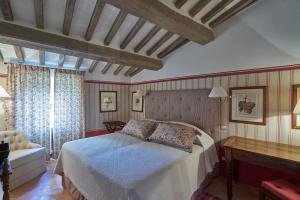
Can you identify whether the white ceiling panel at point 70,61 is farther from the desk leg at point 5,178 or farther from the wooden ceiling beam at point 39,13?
the desk leg at point 5,178

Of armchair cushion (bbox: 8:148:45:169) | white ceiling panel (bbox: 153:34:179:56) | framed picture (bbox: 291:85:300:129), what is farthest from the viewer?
white ceiling panel (bbox: 153:34:179:56)

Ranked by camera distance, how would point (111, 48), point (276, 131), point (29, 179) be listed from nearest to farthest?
1. point (276, 131)
2. point (29, 179)
3. point (111, 48)

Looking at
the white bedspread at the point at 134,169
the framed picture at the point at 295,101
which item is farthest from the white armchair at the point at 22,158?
the framed picture at the point at 295,101

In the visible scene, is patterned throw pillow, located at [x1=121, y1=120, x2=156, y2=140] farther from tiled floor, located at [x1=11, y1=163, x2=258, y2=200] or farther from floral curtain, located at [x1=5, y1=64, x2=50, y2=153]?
floral curtain, located at [x1=5, y1=64, x2=50, y2=153]

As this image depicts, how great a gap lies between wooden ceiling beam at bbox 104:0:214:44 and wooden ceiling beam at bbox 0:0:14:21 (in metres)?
1.22

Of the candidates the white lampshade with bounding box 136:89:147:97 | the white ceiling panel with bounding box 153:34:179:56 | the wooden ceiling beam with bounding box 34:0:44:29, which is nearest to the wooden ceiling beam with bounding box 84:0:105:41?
the wooden ceiling beam with bounding box 34:0:44:29

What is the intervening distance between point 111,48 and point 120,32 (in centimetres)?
36

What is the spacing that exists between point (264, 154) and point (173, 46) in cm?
254

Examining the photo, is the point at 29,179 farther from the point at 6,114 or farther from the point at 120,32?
the point at 120,32

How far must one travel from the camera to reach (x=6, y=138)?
9.60ft

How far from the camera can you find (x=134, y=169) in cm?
178

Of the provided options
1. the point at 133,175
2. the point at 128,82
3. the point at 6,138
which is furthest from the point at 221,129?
the point at 6,138

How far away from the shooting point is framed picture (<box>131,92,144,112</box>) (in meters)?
4.60

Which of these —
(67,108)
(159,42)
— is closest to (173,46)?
(159,42)
